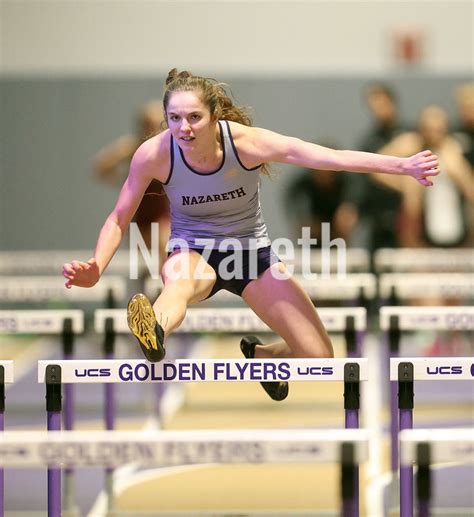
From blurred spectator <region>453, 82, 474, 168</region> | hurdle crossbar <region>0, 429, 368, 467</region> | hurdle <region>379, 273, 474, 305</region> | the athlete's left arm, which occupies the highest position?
blurred spectator <region>453, 82, 474, 168</region>

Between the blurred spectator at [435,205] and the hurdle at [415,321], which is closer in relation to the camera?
the hurdle at [415,321]

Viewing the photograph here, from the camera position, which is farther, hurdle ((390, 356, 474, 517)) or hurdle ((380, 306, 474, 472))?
hurdle ((380, 306, 474, 472))

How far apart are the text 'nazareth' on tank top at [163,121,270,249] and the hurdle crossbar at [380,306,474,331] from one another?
107 cm

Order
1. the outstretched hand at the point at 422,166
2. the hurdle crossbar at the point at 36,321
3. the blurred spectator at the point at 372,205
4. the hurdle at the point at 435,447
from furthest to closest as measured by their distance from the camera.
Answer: the blurred spectator at the point at 372,205, the hurdle crossbar at the point at 36,321, the outstretched hand at the point at 422,166, the hurdle at the point at 435,447

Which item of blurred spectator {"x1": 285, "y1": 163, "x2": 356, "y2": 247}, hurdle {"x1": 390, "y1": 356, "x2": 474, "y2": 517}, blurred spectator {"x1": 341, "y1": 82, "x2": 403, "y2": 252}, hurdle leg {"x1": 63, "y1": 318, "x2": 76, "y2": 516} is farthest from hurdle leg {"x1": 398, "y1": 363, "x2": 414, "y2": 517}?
blurred spectator {"x1": 341, "y1": 82, "x2": 403, "y2": 252}

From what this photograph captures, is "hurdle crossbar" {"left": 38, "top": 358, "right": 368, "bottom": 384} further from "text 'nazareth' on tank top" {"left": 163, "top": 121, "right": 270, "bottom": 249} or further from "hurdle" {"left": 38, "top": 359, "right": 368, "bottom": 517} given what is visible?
"text 'nazareth' on tank top" {"left": 163, "top": 121, "right": 270, "bottom": 249}

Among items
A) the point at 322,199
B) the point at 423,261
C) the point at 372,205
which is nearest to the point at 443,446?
the point at 423,261

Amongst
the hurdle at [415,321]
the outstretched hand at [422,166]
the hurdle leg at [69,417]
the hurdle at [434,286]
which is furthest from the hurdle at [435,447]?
the hurdle at [434,286]

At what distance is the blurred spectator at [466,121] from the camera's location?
42.7ft

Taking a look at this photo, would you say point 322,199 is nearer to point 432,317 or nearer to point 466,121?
point 466,121

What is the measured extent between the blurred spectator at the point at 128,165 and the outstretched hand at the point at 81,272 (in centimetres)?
319

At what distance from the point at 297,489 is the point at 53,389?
224cm

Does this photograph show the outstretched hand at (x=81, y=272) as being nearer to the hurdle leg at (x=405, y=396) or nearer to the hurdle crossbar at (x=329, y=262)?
the hurdle leg at (x=405, y=396)

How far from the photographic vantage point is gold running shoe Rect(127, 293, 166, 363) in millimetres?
5090
